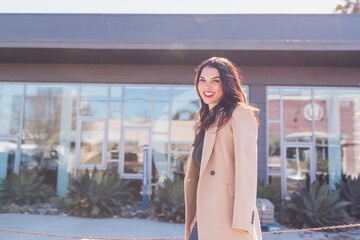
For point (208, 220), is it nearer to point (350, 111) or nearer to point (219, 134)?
point (219, 134)

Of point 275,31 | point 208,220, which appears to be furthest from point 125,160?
point 208,220

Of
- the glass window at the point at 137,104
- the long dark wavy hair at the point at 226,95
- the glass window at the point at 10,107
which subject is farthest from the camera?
the glass window at the point at 10,107

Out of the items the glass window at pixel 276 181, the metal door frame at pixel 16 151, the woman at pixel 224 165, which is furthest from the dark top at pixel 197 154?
the metal door frame at pixel 16 151

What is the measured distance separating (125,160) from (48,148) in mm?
2461

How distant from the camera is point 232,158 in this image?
1730 millimetres

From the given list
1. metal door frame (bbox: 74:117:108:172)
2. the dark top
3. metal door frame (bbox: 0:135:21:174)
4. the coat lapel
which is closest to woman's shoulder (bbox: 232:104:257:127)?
the coat lapel

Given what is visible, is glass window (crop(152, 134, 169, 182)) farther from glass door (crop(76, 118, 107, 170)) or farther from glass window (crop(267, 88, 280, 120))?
glass window (crop(267, 88, 280, 120))

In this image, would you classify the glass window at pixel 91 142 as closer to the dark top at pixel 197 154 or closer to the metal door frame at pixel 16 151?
the metal door frame at pixel 16 151

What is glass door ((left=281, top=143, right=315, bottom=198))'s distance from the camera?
8805 mm

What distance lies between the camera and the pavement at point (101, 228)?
5250 millimetres

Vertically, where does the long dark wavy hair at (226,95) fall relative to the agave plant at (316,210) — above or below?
above

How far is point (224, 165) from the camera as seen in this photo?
1717mm

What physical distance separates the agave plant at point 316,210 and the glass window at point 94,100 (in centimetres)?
600

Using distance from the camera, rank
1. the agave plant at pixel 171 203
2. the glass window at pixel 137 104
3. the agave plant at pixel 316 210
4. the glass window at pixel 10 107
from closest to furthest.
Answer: the agave plant at pixel 316 210, the agave plant at pixel 171 203, the glass window at pixel 137 104, the glass window at pixel 10 107
